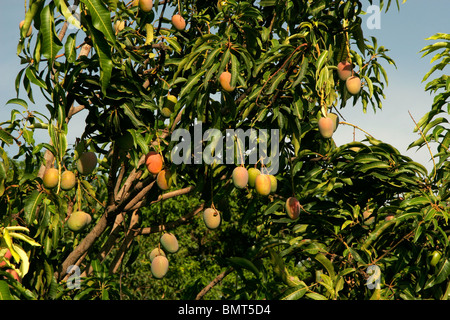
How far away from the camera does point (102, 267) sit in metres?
2.71

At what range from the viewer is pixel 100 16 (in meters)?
1.36

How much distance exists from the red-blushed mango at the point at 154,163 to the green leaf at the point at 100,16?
3.59 feet

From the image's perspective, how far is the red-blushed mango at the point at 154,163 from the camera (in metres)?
2.42

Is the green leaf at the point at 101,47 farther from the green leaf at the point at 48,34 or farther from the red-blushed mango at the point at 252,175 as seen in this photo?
the red-blushed mango at the point at 252,175

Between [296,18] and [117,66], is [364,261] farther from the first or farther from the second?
[117,66]

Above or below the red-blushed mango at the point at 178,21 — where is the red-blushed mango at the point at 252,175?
below

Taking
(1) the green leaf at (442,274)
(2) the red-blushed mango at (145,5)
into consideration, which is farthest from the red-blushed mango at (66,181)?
(1) the green leaf at (442,274)

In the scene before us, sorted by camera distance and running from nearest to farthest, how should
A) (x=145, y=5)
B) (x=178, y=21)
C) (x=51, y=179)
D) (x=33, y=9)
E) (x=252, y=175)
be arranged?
(x=33, y=9) → (x=51, y=179) → (x=252, y=175) → (x=145, y=5) → (x=178, y=21)

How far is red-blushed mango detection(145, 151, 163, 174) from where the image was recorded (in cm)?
242

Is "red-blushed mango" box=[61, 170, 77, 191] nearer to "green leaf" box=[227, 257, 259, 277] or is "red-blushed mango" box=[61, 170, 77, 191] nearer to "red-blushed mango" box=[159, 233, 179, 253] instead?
"red-blushed mango" box=[159, 233, 179, 253]

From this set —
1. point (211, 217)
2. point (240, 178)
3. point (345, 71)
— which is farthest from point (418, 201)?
point (211, 217)

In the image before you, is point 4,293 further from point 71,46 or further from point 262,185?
point 262,185

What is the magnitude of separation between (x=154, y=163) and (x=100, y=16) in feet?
3.70

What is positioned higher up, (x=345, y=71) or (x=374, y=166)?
(x=345, y=71)
